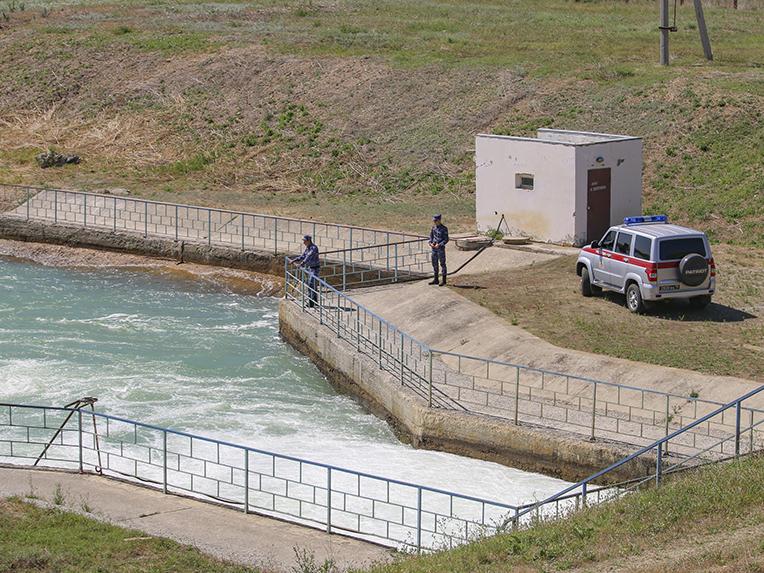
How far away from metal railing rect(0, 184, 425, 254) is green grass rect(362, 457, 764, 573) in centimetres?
1874

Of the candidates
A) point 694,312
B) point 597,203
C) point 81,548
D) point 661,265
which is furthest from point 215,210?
point 81,548

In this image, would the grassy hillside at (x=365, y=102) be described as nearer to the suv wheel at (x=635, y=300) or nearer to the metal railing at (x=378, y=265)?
the metal railing at (x=378, y=265)

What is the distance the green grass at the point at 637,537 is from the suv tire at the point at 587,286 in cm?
1253

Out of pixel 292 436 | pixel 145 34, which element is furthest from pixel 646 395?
pixel 145 34

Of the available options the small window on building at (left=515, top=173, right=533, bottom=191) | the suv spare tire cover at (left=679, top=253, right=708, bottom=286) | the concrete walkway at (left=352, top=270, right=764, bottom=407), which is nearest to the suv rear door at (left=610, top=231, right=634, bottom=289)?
Answer: the suv spare tire cover at (left=679, top=253, right=708, bottom=286)

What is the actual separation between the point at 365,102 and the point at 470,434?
30458 millimetres

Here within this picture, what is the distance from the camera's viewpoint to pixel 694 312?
28.0 meters

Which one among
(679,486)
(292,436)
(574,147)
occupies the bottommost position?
(292,436)

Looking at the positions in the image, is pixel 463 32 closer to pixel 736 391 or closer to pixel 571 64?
pixel 571 64

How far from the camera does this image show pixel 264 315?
111 ft

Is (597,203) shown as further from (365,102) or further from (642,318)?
(365,102)

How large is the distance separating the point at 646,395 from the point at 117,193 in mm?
24784

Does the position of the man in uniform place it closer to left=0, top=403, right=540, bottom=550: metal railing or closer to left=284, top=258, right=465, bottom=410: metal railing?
left=284, top=258, right=465, bottom=410: metal railing

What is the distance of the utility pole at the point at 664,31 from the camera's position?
47688 millimetres
